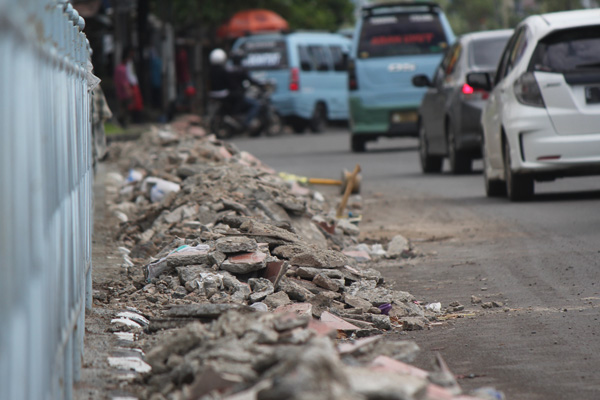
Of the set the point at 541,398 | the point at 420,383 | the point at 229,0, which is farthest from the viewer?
the point at 229,0

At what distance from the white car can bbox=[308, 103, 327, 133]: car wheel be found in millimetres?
19712

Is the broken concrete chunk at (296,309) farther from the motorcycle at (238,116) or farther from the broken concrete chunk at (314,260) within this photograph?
the motorcycle at (238,116)

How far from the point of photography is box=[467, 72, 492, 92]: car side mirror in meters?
12.3

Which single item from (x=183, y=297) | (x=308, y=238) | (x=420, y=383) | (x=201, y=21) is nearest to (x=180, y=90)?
(x=201, y=21)

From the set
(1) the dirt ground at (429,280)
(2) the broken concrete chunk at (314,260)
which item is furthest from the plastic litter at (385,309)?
(2) the broken concrete chunk at (314,260)

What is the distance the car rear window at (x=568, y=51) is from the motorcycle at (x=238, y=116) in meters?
16.5

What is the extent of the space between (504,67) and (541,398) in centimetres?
801

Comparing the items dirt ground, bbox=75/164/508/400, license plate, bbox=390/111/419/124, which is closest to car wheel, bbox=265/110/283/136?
license plate, bbox=390/111/419/124

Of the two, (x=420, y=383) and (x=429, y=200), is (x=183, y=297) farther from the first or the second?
(x=429, y=200)

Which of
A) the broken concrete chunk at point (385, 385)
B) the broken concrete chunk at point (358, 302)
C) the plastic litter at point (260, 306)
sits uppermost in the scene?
the broken concrete chunk at point (385, 385)

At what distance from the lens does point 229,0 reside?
4006cm

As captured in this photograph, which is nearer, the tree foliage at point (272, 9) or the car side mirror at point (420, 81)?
the car side mirror at point (420, 81)

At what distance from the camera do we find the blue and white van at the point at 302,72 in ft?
97.8

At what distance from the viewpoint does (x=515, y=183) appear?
11.8 m
